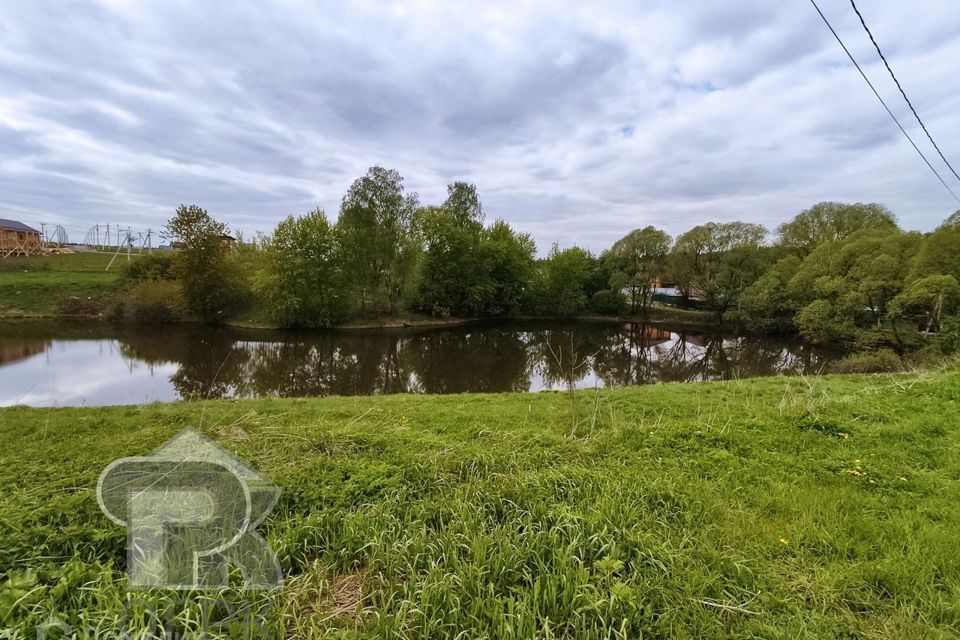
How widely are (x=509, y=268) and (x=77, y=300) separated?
3616cm

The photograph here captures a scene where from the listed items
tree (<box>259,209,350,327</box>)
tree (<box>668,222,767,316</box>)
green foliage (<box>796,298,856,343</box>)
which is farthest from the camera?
tree (<box>668,222,767,316</box>)

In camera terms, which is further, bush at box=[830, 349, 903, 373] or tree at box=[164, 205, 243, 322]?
tree at box=[164, 205, 243, 322]

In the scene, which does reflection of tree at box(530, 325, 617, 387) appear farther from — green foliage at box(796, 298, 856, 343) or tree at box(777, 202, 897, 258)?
tree at box(777, 202, 897, 258)

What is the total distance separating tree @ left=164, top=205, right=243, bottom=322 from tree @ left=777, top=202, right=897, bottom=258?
4646 cm

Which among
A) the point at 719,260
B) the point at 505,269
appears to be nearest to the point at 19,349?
the point at 505,269

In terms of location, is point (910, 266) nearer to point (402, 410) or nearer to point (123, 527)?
point (402, 410)

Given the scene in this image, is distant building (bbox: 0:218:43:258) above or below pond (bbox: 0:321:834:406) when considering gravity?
above

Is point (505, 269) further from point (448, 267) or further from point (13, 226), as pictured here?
point (13, 226)

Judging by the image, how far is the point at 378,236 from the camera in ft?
104

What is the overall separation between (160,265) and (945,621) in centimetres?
4223

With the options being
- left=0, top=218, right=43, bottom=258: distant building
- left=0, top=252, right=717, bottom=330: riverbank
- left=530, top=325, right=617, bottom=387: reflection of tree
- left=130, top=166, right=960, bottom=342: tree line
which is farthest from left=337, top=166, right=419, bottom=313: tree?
left=0, top=218, right=43, bottom=258: distant building

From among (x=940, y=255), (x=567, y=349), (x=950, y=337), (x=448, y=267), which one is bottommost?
(x=567, y=349)
